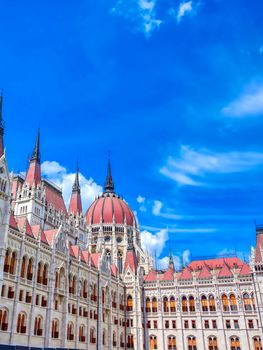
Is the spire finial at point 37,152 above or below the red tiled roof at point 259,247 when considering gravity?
above

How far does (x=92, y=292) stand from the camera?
61375mm

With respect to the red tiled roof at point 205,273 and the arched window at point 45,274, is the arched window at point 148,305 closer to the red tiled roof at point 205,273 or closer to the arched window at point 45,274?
the red tiled roof at point 205,273

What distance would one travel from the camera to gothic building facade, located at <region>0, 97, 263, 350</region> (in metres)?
44.7

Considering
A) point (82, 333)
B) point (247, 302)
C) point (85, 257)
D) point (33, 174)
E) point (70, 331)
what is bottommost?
point (82, 333)

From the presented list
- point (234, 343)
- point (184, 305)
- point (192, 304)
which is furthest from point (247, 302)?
point (184, 305)

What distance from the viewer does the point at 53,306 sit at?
49531mm

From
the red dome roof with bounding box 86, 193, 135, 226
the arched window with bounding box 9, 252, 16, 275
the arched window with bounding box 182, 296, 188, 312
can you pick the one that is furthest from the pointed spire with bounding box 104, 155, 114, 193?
the arched window with bounding box 9, 252, 16, 275

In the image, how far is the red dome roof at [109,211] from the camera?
338ft

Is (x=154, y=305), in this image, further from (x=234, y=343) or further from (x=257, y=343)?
(x=257, y=343)

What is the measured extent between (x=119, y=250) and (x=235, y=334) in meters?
41.9

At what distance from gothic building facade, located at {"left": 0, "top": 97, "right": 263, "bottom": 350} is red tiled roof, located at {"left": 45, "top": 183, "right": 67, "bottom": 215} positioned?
0.32 meters

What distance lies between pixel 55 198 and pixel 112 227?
2493 centimetres

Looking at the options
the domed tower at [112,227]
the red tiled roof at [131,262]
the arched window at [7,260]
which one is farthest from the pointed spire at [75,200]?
the arched window at [7,260]

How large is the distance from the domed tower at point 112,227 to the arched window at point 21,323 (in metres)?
49.0
